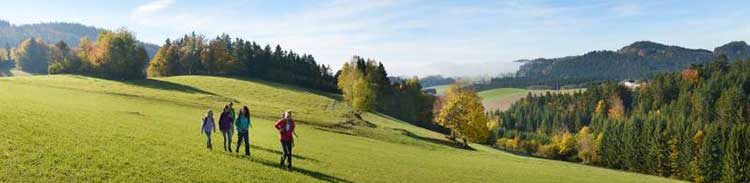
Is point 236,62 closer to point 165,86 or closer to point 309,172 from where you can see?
point 165,86

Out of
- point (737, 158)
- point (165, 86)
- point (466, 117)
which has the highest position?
point (165, 86)

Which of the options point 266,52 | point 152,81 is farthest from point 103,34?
point 266,52

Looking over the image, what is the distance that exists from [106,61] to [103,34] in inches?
291

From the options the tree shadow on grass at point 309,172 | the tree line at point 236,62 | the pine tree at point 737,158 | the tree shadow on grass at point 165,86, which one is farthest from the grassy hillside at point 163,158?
the tree line at point 236,62

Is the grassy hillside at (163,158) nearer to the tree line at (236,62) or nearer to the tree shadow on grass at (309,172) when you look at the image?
the tree shadow on grass at (309,172)

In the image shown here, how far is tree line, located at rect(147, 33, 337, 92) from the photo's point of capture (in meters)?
160

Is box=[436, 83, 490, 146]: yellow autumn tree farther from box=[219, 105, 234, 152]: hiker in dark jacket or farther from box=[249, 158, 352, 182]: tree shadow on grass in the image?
box=[249, 158, 352, 182]: tree shadow on grass

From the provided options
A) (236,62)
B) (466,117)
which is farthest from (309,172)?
(236,62)

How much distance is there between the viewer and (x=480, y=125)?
8819cm

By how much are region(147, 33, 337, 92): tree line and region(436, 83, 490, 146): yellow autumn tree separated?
87.0 m

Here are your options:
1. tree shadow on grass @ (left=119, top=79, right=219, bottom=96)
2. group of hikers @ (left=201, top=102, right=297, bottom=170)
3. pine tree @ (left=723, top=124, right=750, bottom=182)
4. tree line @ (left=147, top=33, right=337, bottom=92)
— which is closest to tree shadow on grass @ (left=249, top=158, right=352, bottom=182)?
group of hikers @ (left=201, top=102, right=297, bottom=170)

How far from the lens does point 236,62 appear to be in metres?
166

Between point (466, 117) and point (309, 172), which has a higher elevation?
point (309, 172)

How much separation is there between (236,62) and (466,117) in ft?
316
